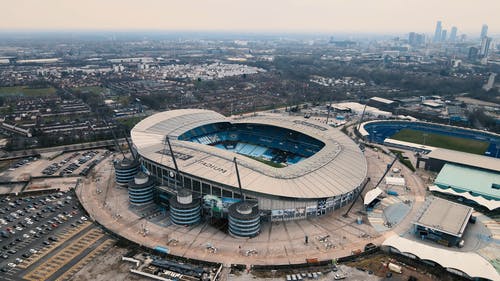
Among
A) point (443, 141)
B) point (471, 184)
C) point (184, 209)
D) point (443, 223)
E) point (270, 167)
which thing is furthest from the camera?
point (443, 141)

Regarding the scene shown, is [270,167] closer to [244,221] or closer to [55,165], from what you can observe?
[244,221]

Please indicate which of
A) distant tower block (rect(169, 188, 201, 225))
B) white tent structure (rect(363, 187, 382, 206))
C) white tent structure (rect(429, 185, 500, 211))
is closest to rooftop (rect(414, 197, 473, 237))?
white tent structure (rect(429, 185, 500, 211))

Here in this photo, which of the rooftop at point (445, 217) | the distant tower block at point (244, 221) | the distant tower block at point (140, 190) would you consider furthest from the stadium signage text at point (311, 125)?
the distant tower block at point (140, 190)

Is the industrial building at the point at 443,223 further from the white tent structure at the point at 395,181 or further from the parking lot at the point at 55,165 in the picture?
the parking lot at the point at 55,165

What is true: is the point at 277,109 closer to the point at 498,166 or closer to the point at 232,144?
the point at 232,144

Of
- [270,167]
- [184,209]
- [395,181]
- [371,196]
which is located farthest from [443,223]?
[184,209]
